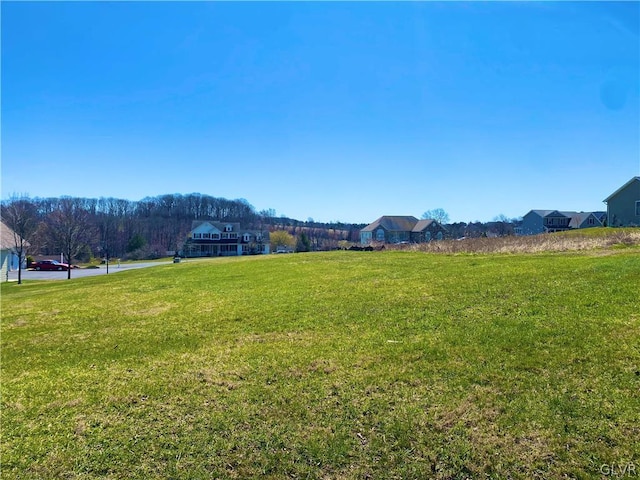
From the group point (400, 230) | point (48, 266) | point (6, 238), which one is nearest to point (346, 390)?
point (6, 238)

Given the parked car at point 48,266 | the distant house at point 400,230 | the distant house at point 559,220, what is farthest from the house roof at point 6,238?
the distant house at point 559,220

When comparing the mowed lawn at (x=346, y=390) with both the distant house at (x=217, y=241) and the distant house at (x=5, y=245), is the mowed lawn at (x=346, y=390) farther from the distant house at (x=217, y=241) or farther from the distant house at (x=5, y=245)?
the distant house at (x=217, y=241)

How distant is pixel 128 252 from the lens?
64.9m

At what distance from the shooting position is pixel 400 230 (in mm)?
62594

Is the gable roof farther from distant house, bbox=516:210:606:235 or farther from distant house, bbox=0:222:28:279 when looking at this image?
distant house, bbox=0:222:28:279

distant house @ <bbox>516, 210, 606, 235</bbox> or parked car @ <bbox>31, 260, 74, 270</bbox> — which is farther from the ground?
distant house @ <bbox>516, 210, 606, 235</bbox>

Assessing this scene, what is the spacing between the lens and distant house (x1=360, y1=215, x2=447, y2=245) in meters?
61.3

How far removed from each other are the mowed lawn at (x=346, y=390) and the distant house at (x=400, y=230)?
53.9 m

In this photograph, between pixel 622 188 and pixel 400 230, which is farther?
pixel 400 230

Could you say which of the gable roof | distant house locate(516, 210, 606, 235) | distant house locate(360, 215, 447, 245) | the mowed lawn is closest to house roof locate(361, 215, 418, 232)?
distant house locate(360, 215, 447, 245)

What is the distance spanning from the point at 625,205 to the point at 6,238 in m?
48.7

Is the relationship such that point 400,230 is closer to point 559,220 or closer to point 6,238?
point 559,220

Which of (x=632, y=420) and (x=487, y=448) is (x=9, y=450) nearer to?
(x=487, y=448)

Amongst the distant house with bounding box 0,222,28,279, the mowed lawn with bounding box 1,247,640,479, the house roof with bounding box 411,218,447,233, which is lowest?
the mowed lawn with bounding box 1,247,640,479
